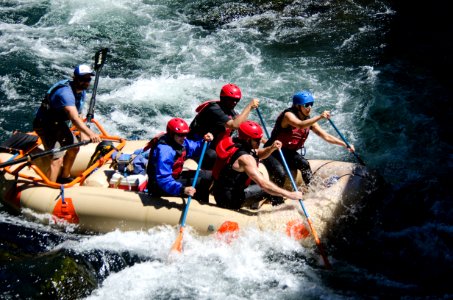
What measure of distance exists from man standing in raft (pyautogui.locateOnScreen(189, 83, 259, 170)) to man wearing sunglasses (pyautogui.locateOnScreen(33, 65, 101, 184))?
58.9 inches

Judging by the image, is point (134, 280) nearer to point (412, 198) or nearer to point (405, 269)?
point (405, 269)

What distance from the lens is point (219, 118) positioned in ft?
24.8

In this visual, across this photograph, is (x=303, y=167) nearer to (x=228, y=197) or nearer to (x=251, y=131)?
(x=228, y=197)

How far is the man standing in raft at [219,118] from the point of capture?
7.44 meters

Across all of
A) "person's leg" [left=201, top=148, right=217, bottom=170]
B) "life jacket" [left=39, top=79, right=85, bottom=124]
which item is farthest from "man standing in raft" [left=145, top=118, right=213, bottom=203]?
"life jacket" [left=39, top=79, right=85, bottom=124]

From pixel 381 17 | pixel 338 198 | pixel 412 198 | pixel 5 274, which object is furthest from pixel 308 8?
pixel 5 274

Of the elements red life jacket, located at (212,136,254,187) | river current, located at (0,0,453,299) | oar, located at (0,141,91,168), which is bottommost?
river current, located at (0,0,453,299)

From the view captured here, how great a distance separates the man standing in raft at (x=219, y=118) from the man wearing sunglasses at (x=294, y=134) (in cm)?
54

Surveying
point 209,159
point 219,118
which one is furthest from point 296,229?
point 219,118

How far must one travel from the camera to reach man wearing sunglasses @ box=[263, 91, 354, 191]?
7.24 meters

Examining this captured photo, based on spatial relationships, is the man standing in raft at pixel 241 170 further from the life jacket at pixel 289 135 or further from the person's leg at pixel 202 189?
the life jacket at pixel 289 135

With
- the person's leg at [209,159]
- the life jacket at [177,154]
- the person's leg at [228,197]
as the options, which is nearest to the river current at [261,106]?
the person's leg at [228,197]

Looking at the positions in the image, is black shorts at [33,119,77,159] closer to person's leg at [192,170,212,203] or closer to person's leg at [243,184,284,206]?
person's leg at [192,170,212,203]

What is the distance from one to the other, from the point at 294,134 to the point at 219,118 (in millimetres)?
1094
